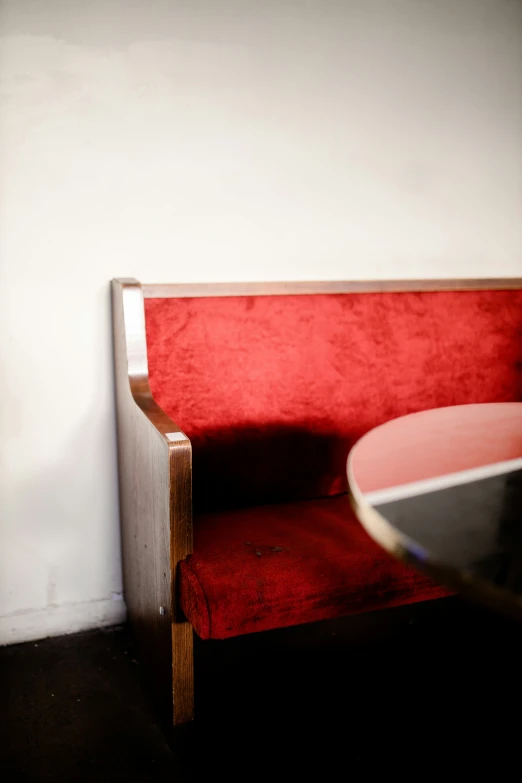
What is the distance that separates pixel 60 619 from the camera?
1.95 metres

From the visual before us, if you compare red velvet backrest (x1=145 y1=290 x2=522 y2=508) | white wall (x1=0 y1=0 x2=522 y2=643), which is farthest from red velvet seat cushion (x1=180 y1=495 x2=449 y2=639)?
white wall (x1=0 y1=0 x2=522 y2=643)

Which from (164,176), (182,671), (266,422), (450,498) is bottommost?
(182,671)

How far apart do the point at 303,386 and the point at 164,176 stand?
0.74 meters

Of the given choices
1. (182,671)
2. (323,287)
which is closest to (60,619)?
(182,671)

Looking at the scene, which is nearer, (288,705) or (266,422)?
(288,705)

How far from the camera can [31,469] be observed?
186 cm

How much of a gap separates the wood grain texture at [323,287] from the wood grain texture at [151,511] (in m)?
0.12

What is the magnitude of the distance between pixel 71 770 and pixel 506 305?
189 cm

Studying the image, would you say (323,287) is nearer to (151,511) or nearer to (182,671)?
(151,511)

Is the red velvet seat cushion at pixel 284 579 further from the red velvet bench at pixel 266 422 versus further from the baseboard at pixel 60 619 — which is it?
the baseboard at pixel 60 619

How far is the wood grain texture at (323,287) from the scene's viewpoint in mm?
1770

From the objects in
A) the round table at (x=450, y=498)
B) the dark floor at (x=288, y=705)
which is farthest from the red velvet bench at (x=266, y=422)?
the round table at (x=450, y=498)

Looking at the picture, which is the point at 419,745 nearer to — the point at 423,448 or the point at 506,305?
the point at 423,448

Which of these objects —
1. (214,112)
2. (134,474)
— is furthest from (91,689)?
(214,112)
